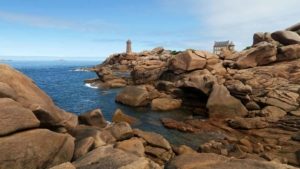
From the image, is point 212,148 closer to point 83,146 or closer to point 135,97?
point 83,146

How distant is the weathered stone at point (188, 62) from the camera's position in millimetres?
45331

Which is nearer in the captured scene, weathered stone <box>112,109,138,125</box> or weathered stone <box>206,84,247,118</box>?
weathered stone <box>112,109,138,125</box>

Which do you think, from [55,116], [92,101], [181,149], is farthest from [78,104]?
[55,116]

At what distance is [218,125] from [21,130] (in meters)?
19.6

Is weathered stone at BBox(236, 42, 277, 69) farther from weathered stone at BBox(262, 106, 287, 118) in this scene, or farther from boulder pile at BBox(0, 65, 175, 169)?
boulder pile at BBox(0, 65, 175, 169)

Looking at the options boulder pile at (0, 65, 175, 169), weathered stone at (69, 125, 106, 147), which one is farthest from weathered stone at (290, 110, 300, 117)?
weathered stone at (69, 125, 106, 147)

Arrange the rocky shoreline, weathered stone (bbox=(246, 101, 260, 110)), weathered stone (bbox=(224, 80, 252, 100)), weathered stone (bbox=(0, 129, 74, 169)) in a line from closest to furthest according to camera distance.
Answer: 1. weathered stone (bbox=(0, 129, 74, 169))
2. the rocky shoreline
3. weathered stone (bbox=(246, 101, 260, 110))
4. weathered stone (bbox=(224, 80, 252, 100))

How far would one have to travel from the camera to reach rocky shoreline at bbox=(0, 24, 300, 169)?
12305mm

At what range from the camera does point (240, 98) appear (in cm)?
3397

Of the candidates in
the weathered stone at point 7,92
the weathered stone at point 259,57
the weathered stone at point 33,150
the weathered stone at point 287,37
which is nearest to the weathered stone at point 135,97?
the weathered stone at point 259,57

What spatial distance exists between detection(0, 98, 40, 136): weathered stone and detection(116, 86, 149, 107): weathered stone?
83.0 ft

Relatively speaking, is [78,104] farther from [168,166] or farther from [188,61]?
[168,166]

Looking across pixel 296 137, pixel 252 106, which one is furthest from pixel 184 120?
pixel 296 137

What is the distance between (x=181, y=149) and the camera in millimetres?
20859
